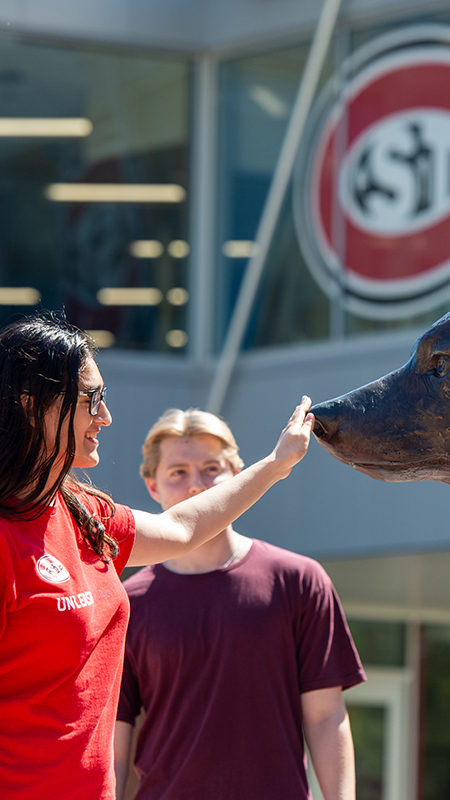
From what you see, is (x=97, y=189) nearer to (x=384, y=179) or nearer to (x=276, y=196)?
(x=276, y=196)

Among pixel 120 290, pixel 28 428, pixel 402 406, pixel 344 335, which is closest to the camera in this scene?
pixel 28 428

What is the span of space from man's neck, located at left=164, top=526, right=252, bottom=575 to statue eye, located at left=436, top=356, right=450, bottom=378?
93 centimetres

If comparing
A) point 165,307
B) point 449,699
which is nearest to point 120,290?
point 165,307

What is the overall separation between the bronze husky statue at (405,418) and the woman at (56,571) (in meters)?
0.47

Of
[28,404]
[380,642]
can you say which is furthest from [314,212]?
[28,404]

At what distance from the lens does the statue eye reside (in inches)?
92.2

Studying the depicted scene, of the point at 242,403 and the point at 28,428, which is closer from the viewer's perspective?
the point at 28,428

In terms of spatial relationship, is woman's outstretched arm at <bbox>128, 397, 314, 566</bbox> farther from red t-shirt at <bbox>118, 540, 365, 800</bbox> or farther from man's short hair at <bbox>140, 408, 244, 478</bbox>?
man's short hair at <bbox>140, 408, 244, 478</bbox>

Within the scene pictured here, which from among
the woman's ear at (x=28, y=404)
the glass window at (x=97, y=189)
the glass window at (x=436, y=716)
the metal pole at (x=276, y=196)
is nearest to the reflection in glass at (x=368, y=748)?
the glass window at (x=436, y=716)

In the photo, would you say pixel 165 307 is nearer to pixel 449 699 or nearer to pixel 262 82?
pixel 262 82

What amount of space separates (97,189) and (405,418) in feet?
23.6

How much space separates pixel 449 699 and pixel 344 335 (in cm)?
348

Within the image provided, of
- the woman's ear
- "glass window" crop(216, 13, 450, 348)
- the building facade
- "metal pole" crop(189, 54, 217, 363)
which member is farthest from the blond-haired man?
"metal pole" crop(189, 54, 217, 363)

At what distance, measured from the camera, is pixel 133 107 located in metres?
9.36
